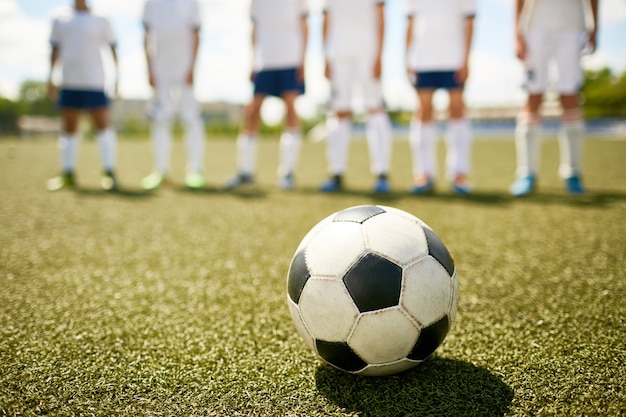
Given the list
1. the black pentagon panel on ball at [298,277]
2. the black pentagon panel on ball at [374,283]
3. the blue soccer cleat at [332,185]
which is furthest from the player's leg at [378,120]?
the black pentagon panel on ball at [374,283]

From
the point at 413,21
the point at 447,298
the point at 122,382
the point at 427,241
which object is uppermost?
the point at 413,21

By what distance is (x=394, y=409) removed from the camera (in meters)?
1.22

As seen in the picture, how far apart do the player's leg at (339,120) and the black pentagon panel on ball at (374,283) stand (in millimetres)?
3597

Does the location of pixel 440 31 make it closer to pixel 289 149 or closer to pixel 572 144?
pixel 572 144

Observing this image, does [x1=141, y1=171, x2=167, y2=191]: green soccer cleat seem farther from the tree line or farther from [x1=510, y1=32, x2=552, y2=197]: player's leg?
the tree line

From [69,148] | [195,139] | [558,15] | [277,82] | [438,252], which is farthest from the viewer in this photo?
[195,139]

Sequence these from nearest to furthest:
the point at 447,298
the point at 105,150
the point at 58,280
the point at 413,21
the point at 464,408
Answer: the point at 464,408
the point at 447,298
the point at 58,280
the point at 413,21
the point at 105,150

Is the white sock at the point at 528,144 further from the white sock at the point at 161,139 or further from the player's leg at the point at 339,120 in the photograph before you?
the white sock at the point at 161,139

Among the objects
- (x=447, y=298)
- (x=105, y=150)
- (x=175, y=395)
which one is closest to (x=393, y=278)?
(x=447, y=298)

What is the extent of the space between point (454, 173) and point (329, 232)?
140 inches

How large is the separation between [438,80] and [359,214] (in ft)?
11.5

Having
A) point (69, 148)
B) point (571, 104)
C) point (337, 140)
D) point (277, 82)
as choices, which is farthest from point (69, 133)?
point (571, 104)

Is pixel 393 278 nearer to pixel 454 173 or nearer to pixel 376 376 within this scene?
pixel 376 376

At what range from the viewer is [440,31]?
14.5ft
